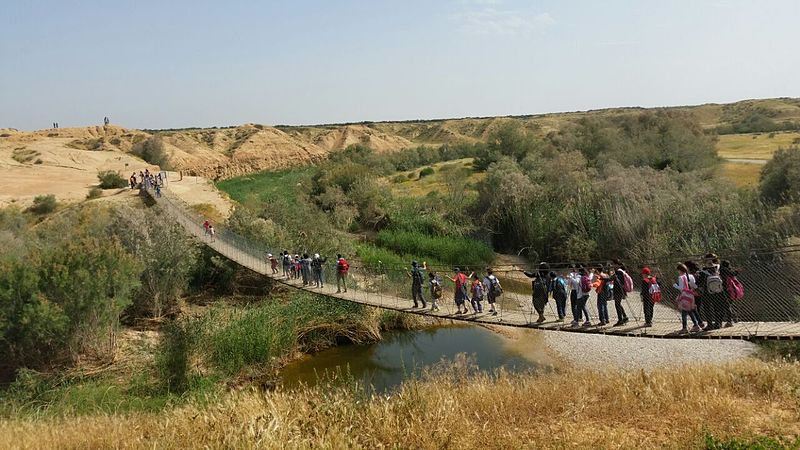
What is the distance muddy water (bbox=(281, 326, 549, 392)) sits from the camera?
11852 mm

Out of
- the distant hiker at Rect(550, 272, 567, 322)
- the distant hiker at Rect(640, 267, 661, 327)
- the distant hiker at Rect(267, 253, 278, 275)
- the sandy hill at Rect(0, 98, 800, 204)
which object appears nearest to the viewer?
the distant hiker at Rect(640, 267, 661, 327)

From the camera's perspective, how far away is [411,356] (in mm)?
12867

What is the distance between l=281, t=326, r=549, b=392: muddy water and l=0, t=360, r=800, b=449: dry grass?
184 inches

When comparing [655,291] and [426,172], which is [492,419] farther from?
[426,172]

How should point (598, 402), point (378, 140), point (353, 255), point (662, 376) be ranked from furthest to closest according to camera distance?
point (378, 140) < point (353, 255) < point (662, 376) < point (598, 402)

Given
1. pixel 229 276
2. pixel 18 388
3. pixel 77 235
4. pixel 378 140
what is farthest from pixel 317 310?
pixel 378 140

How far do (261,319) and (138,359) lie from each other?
2.66m

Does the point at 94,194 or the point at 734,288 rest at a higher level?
the point at 94,194

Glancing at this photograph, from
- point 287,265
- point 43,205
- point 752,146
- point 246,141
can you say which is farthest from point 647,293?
point 246,141

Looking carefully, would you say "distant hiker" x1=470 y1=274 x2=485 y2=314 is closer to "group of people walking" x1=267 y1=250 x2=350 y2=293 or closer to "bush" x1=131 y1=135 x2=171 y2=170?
"group of people walking" x1=267 y1=250 x2=350 y2=293

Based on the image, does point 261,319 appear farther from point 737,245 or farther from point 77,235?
point 737,245

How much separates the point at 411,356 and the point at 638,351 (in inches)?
203

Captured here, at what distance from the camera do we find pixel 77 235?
52.5ft

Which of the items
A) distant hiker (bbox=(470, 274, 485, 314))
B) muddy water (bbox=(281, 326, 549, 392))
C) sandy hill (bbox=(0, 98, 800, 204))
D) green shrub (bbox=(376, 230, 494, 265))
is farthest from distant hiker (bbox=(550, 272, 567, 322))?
sandy hill (bbox=(0, 98, 800, 204))
